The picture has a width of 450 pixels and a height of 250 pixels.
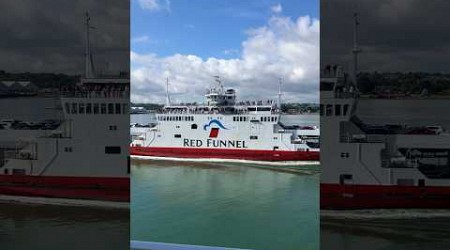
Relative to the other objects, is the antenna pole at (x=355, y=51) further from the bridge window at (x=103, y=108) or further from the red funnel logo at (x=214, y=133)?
the red funnel logo at (x=214, y=133)

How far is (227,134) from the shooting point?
10.8m

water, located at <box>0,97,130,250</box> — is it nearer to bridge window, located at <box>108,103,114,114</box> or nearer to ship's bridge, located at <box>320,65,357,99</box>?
bridge window, located at <box>108,103,114,114</box>

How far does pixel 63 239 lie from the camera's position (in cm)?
241

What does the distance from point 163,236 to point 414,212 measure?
4242 millimetres

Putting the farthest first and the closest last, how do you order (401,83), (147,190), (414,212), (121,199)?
(147,190) < (414,212) < (121,199) < (401,83)

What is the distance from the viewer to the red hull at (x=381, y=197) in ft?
8.13

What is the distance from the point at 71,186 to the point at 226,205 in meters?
6.62

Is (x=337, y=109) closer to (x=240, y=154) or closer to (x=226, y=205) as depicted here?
(x=226, y=205)

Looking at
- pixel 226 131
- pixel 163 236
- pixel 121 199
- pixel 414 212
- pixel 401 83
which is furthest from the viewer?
pixel 226 131

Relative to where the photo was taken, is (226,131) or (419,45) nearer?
(419,45)

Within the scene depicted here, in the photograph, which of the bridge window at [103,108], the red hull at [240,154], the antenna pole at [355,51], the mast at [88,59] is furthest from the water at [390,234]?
the red hull at [240,154]

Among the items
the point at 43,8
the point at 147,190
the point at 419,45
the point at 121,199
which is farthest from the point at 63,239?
the point at 147,190

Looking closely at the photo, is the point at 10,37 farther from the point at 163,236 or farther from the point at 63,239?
the point at 163,236

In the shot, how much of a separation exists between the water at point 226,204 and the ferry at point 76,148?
8.88ft
